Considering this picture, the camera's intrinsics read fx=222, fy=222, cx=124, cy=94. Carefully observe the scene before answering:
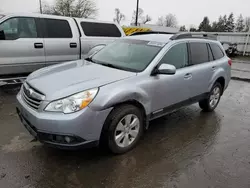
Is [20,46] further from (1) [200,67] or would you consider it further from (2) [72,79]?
(1) [200,67]

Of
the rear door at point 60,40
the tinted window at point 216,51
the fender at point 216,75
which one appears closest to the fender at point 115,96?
the fender at point 216,75

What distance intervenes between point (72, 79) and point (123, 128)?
94cm

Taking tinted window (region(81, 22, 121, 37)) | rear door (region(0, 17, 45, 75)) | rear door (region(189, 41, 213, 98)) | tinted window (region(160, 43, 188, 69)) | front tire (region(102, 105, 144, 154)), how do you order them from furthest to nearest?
tinted window (region(81, 22, 121, 37))
rear door (region(0, 17, 45, 75))
rear door (region(189, 41, 213, 98))
tinted window (region(160, 43, 188, 69))
front tire (region(102, 105, 144, 154))

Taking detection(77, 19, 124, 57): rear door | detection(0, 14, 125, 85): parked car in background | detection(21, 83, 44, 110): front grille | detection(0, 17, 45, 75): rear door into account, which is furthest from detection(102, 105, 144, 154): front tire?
detection(77, 19, 124, 57): rear door

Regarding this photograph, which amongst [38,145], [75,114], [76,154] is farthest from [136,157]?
[38,145]

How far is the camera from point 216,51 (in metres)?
4.84

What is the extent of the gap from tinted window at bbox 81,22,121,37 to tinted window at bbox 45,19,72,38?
53cm

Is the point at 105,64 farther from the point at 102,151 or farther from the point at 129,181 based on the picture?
the point at 129,181

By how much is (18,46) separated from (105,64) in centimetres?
290

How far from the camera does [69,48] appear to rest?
6.17 m

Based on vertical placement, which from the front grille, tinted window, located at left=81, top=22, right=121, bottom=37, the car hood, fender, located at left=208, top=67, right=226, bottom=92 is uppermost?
tinted window, located at left=81, top=22, right=121, bottom=37

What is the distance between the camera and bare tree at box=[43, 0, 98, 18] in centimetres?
3584

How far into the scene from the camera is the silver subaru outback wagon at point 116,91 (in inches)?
101

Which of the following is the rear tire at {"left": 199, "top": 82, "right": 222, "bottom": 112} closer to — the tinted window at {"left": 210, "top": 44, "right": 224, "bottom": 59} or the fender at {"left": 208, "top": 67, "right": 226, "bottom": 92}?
the fender at {"left": 208, "top": 67, "right": 226, "bottom": 92}
